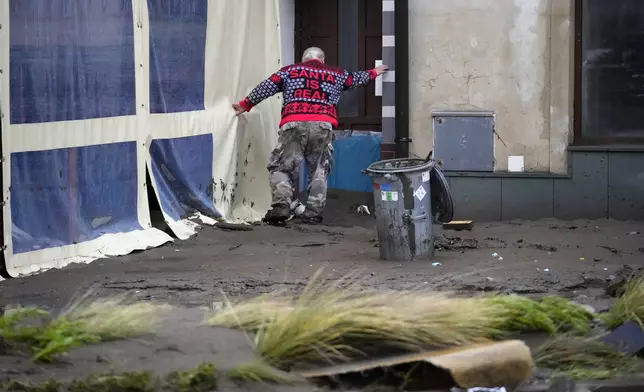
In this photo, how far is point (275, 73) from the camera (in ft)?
43.1

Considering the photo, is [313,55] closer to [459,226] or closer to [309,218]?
→ [309,218]

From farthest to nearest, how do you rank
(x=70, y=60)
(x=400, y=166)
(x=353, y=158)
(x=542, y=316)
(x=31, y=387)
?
(x=353, y=158)
(x=400, y=166)
(x=70, y=60)
(x=542, y=316)
(x=31, y=387)

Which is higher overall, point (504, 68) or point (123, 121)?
point (504, 68)

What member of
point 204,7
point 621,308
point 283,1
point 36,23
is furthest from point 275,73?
point 621,308

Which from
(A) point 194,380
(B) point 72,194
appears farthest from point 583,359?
(B) point 72,194

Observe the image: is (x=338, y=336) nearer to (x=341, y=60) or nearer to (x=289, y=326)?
(x=289, y=326)

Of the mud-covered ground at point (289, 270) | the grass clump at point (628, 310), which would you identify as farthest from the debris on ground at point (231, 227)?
the grass clump at point (628, 310)

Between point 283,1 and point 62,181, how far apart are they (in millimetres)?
5807

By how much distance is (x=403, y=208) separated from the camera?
10102 mm

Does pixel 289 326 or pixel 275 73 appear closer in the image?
pixel 289 326

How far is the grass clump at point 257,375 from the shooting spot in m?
6.07

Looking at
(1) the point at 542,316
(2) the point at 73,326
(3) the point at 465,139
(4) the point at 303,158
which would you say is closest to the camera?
(2) the point at 73,326

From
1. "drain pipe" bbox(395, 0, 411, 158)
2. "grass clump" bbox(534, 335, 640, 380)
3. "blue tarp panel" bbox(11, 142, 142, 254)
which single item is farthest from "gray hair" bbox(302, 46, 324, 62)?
"grass clump" bbox(534, 335, 640, 380)

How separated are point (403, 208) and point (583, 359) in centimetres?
359
